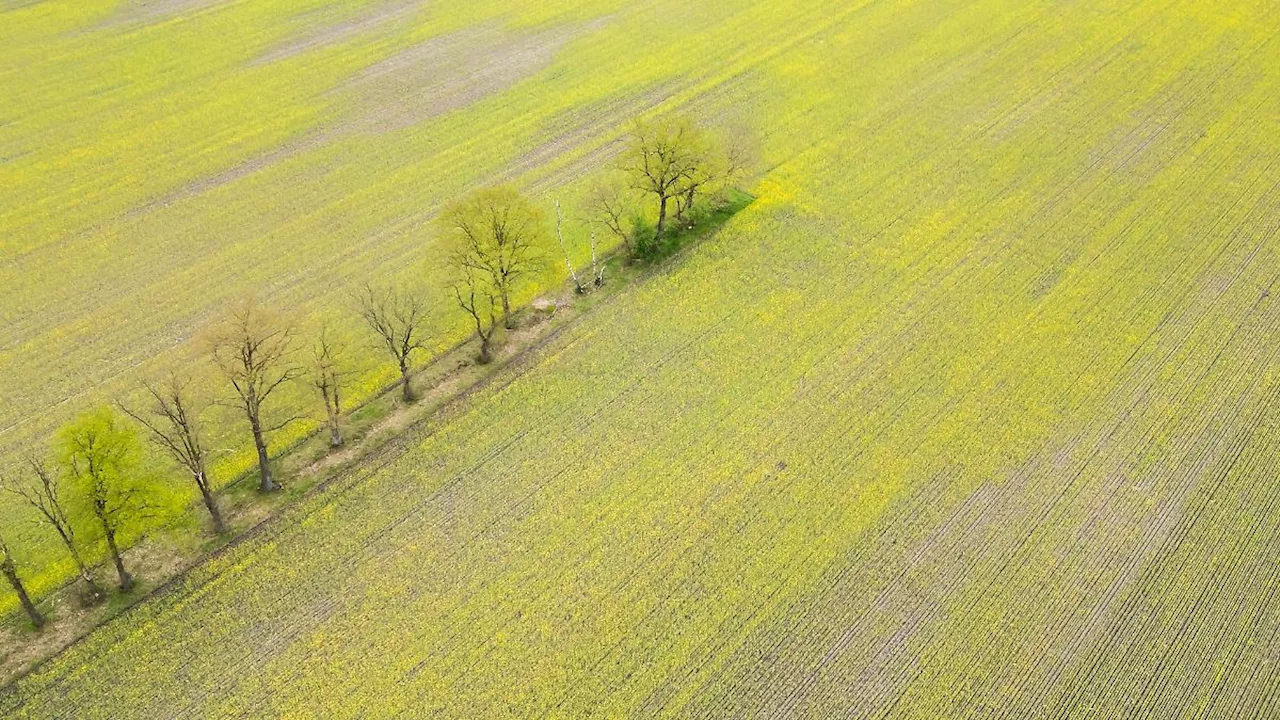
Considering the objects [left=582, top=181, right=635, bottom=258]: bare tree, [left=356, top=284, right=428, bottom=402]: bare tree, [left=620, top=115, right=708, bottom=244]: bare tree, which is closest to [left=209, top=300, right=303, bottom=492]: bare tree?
[left=356, top=284, right=428, bottom=402]: bare tree

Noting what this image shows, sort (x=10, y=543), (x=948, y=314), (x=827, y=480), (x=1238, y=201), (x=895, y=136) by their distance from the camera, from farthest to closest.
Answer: (x=895, y=136) → (x=1238, y=201) → (x=948, y=314) → (x=827, y=480) → (x=10, y=543)

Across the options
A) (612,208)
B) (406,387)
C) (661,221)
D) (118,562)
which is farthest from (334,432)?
(612,208)

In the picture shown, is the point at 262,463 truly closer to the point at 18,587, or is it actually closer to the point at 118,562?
the point at 118,562

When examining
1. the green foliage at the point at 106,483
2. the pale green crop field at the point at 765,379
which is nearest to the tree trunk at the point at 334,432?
the pale green crop field at the point at 765,379

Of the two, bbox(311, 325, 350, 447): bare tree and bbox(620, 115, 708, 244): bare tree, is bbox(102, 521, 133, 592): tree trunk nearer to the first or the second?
bbox(311, 325, 350, 447): bare tree

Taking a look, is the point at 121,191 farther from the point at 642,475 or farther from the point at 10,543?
the point at 642,475

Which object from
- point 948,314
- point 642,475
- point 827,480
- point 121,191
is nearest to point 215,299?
point 121,191
